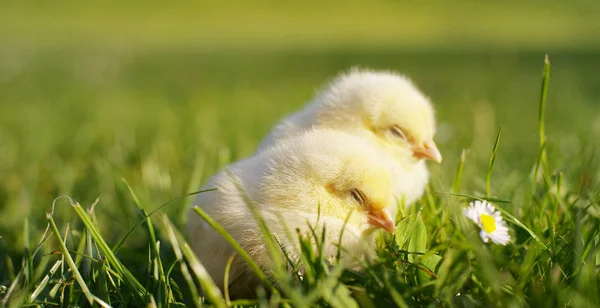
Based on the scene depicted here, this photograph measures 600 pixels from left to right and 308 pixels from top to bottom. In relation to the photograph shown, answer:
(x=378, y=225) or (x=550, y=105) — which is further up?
(x=378, y=225)

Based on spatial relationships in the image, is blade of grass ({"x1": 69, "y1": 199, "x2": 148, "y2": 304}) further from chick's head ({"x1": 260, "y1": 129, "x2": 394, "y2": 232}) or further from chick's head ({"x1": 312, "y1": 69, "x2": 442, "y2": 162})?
chick's head ({"x1": 312, "y1": 69, "x2": 442, "y2": 162})

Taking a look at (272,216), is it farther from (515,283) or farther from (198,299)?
(515,283)

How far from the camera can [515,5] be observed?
701 inches

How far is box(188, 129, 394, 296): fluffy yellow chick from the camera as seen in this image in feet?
5.86

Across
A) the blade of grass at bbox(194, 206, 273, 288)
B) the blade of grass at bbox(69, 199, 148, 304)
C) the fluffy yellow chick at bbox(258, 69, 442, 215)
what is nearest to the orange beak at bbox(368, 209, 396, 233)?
the blade of grass at bbox(194, 206, 273, 288)

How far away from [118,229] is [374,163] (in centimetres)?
119

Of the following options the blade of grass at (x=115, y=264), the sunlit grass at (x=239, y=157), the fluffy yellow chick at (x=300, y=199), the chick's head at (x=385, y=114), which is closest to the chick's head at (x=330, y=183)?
the fluffy yellow chick at (x=300, y=199)

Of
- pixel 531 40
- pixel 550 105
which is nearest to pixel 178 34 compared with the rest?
pixel 531 40

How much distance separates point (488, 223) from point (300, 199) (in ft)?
1.75

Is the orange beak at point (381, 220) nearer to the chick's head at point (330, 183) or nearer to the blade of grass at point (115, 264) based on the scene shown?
the chick's head at point (330, 183)

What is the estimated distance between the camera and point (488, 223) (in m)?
1.70

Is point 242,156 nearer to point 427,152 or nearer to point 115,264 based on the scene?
point 427,152

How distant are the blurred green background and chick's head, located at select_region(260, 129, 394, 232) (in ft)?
1.17

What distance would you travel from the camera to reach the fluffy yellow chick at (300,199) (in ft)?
5.86
